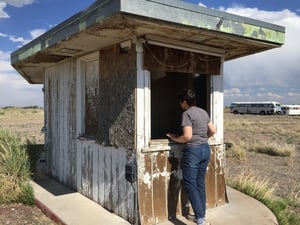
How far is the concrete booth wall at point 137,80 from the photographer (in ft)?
12.9

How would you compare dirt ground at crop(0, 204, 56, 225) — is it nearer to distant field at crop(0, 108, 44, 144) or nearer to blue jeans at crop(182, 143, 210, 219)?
blue jeans at crop(182, 143, 210, 219)

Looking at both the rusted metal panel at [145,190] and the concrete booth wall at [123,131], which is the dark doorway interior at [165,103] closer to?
the concrete booth wall at [123,131]

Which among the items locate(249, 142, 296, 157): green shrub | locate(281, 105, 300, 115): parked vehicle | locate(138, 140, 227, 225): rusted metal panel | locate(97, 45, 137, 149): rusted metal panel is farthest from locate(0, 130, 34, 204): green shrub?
locate(281, 105, 300, 115): parked vehicle

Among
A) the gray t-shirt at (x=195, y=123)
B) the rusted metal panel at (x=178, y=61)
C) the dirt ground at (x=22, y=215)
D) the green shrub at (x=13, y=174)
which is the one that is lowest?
the dirt ground at (x=22, y=215)

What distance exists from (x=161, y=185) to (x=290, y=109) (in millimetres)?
74290

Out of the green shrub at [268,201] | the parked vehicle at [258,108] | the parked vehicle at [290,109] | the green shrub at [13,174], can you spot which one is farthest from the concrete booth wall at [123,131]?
the parked vehicle at [290,109]

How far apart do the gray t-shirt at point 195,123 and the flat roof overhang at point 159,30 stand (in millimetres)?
1000

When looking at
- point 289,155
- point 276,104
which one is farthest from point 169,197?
point 276,104

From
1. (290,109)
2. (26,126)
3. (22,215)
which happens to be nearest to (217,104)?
(22,215)

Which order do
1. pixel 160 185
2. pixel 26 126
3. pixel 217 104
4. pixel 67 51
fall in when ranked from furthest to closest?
pixel 26 126 < pixel 67 51 < pixel 217 104 < pixel 160 185

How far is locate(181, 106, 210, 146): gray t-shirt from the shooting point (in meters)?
4.43

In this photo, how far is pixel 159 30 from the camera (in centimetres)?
420

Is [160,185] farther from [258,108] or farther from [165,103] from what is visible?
[258,108]

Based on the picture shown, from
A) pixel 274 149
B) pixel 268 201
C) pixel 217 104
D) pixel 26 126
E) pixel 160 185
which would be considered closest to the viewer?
pixel 160 185
